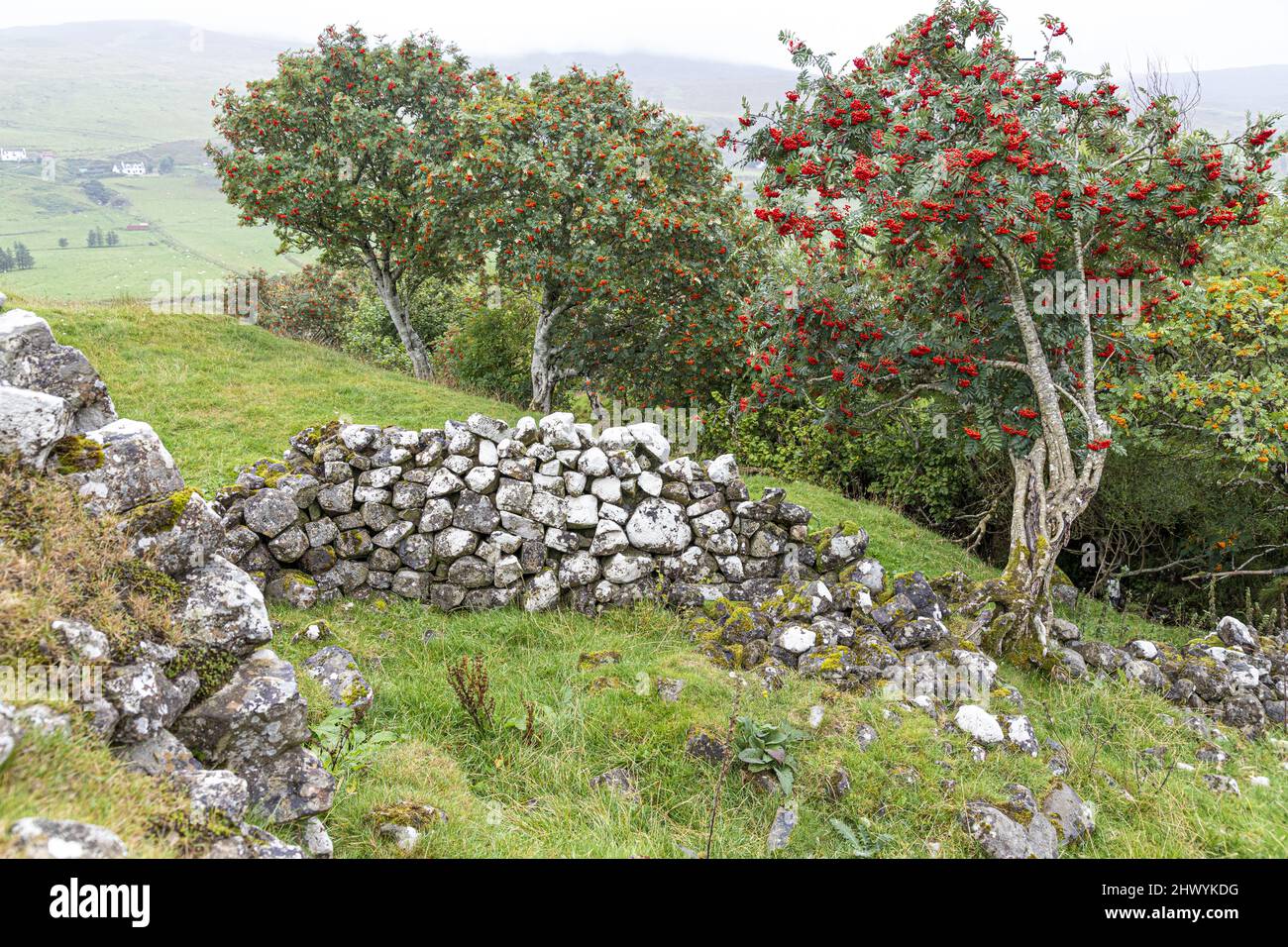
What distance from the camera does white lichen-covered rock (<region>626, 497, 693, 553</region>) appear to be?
23.7ft

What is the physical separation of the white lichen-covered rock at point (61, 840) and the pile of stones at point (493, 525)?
479 cm

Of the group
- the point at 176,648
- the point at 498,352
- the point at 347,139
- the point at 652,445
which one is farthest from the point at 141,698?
the point at 498,352

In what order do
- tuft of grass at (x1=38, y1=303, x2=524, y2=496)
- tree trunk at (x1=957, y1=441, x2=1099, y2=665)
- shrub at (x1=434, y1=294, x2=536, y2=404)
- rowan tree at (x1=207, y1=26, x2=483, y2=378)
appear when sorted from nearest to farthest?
tree trunk at (x1=957, y1=441, x2=1099, y2=665) < tuft of grass at (x1=38, y1=303, x2=524, y2=496) < rowan tree at (x1=207, y1=26, x2=483, y2=378) < shrub at (x1=434, y1=294, x2=536, y2=404)

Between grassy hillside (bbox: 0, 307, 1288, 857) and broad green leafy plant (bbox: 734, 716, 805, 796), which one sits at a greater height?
broad green leafy plant (bbox: 734, 716, 805, 796)

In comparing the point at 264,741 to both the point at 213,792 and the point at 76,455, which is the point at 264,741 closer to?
the point at 213,792

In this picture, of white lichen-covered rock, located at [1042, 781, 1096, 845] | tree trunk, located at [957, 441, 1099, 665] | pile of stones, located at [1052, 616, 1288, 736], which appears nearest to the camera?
white lichen-covered rock, located at [1042, 781, 1096, 845]

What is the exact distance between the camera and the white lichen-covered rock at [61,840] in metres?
2.08

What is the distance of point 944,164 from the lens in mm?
6012

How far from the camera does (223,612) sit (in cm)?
378

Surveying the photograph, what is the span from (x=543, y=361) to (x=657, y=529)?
9002 millimetres

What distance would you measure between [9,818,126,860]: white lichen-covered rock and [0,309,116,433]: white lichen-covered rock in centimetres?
288

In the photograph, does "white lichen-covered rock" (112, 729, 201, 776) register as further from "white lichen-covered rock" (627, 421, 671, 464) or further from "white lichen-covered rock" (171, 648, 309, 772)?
"white lichen-covered rock" (627, 421, 671, 464)

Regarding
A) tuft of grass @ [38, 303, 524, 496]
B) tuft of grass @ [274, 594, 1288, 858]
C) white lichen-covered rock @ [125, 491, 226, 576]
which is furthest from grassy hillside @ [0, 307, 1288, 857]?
tuft of grass @ [38, 303, 524, 496]

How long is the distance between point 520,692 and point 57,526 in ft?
10.7
